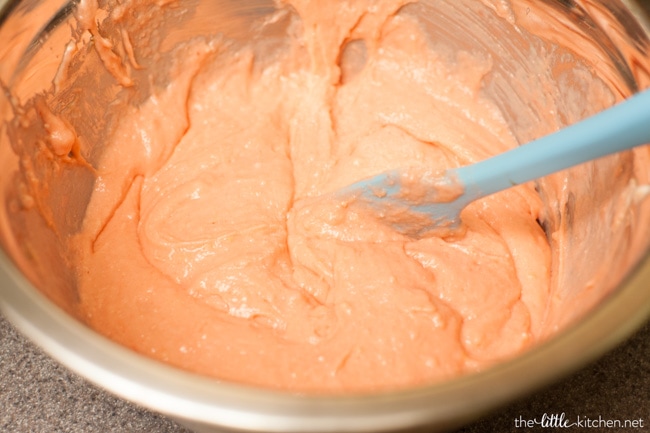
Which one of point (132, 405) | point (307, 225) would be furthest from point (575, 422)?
point (132, 405)

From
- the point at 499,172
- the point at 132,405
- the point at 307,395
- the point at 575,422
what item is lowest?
the point at 575,422

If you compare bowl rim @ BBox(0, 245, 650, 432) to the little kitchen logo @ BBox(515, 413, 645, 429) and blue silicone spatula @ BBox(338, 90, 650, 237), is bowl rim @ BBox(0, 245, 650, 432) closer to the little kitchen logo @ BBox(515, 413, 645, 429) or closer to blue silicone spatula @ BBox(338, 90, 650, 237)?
blue silicone spatula @ BBox(338, 90, 650, 237)

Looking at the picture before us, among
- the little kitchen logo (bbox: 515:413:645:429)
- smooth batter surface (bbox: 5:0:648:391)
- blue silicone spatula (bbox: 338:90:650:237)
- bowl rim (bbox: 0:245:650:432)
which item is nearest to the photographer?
bowl rim (bbox: 0:245:650:432)

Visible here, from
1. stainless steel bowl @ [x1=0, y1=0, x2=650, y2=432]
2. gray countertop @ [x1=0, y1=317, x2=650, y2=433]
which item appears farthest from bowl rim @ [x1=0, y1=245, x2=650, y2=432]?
gray countertop @ [x1=0, y1=317, x2=650, y2=433]

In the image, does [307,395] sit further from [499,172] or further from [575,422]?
[575,422]

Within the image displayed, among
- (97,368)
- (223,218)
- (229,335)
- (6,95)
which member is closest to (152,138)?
(223,218)

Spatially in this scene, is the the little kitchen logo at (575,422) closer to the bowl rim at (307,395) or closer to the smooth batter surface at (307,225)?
the smooth batter surface at (307,225)
